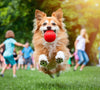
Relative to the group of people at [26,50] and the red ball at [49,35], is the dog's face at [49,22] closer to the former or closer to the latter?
the red ball at [49,35]

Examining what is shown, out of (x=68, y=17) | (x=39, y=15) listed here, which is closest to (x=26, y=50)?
(x=68, y=17)

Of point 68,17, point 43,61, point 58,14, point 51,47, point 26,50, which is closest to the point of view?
point 43,61

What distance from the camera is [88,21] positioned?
17688 millimetres

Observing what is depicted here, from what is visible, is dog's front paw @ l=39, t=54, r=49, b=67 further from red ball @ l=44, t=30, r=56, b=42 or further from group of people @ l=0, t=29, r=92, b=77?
group of people @ l=0, t=29, r=92, b=77

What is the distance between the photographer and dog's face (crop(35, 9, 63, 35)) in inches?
221

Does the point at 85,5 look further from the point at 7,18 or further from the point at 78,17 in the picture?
the point at 7,18

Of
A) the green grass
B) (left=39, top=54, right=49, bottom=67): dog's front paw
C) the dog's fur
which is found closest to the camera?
(left=39, top=54, right=49, bottom=67): dog's front paw

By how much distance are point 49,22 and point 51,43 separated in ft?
2.03

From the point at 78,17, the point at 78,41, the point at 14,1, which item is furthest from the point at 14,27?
the point at 78,41

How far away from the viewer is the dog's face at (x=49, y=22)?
5.62 m

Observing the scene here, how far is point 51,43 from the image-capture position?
5.90 meters

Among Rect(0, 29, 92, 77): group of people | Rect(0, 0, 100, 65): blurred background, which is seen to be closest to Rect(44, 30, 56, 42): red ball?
Rect(0, 29, 92, 77): group of people

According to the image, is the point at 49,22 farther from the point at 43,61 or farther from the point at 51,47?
the point at 43,61

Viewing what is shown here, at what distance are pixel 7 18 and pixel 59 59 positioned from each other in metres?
15.1
